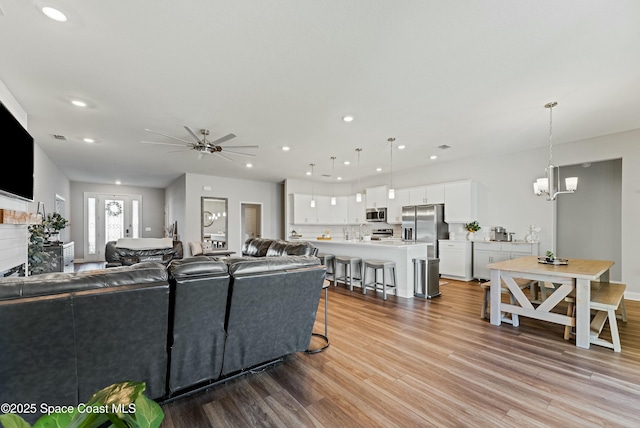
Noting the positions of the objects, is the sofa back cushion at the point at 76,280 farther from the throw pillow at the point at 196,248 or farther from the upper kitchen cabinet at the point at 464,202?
the upper kitchen cabinet at the point at 464,202

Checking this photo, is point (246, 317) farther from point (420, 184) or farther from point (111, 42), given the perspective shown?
point (420, 184)

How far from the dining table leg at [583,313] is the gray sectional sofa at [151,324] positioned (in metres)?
2.66

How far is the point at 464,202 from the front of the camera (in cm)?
606

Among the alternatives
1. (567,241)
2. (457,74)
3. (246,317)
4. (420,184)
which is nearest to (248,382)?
(246,317)

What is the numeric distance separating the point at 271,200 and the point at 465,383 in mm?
7956

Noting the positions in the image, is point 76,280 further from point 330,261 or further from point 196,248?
point 196,248

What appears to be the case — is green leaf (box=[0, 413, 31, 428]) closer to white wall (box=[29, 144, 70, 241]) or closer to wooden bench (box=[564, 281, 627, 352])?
wooden bench (box=[564, 281, 627, 352])

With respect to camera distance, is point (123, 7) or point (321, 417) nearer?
point (321, 417)

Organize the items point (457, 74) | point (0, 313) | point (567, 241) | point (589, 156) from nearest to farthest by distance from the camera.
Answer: point (0, 313), point (457, 74), point (589, 156), point (567, 241)

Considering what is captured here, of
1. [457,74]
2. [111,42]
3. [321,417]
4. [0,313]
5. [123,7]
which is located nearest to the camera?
[0,313]

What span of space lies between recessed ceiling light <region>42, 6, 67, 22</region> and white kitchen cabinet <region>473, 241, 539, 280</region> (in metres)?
6.48

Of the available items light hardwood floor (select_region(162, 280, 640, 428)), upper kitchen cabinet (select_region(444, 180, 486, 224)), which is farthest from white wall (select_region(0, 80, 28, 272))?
upper kitchen cabinet (select_region(444, 180, 486, 224))

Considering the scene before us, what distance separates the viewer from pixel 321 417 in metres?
1.75

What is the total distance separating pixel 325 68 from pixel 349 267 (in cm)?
376
